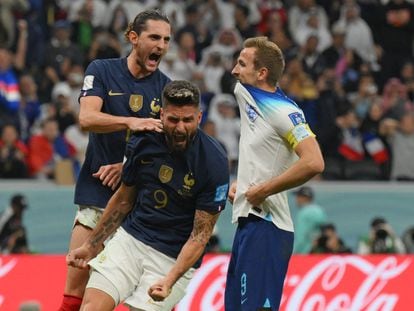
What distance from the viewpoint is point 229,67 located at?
18.9 m

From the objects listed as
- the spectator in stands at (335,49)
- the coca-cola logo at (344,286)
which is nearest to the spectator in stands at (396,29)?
the spectator in stands at (335,49)

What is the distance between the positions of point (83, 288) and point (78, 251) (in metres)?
0.61

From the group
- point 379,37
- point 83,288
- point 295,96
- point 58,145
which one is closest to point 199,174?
point 83,288

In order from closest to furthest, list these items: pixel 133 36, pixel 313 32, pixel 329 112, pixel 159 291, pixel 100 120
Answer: pixel 159 291, pixel 100 120, pixel 133 36, pixel 329 112, pixel 313 32

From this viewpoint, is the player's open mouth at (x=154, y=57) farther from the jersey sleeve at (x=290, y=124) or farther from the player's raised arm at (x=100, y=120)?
the jersey sleeve at (x=290, y=124)

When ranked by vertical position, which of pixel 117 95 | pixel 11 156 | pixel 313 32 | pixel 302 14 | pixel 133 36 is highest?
pixel 133 36

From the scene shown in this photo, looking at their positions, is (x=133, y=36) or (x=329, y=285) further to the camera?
(x=329, y=285)

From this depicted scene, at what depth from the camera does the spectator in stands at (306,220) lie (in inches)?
618

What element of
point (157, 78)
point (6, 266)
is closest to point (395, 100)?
point (6, 266)

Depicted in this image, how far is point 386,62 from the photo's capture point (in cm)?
2033

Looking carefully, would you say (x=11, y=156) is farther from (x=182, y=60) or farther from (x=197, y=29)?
(x=197, y=29)

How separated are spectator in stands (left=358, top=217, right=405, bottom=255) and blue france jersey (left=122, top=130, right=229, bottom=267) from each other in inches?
283

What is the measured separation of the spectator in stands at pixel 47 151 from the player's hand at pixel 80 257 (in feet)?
27.6

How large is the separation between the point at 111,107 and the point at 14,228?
690 cm
